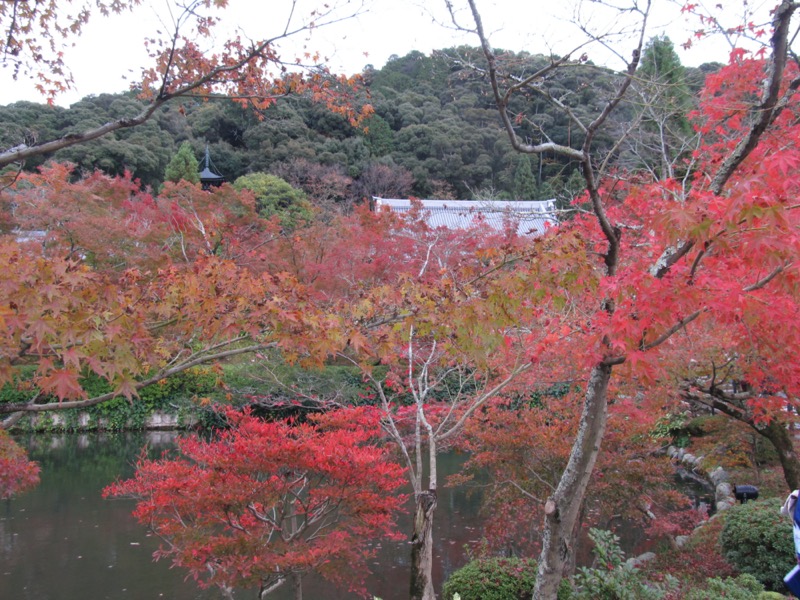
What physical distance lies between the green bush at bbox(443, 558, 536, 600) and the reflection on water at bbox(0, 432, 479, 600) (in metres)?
1.54

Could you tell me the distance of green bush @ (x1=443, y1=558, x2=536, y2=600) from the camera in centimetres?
432

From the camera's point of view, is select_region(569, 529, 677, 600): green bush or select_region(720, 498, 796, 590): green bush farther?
select_region(720, 498, 796, 590): green bush

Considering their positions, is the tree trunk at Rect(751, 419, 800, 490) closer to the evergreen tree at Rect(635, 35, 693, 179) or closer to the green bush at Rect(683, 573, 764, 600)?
the green bush at Rect(683, 573, 764, 600)

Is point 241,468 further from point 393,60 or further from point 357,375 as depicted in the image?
point 393,60

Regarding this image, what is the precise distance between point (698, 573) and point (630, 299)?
3434mm

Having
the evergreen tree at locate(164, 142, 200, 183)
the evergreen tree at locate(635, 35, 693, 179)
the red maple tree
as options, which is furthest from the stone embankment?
the evergreen tree at locate(164, 142, 200, 183)

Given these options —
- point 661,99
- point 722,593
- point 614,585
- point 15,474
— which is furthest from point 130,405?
point 661,99

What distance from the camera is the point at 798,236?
2.54 meters

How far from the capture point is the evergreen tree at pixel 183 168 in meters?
20.3

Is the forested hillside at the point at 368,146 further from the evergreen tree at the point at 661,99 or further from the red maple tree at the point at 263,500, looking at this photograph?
the red maple tree at the point at 263,500

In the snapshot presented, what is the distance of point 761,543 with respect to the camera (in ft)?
15.3

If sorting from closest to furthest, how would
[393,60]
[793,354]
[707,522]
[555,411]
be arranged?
1. [793,354]
2. [555,411]
3. [707,522]
4. [393,60]

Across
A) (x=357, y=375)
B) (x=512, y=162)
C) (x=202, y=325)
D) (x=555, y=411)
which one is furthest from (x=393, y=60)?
(x=202, y=325)

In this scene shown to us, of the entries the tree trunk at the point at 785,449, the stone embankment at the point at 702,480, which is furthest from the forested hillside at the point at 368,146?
the tree trunk at the point at 785,449
